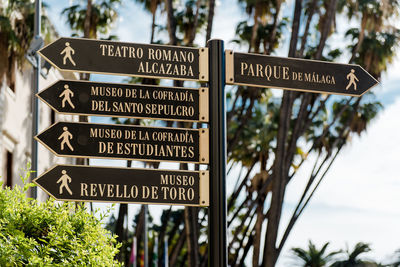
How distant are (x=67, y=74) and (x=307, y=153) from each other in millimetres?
12024

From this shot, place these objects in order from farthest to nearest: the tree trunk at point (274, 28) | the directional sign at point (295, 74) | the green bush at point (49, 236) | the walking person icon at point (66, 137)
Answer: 1. the tree trunk at point (274, 28)
2. the directional sign at point (295, 74)
3. the walking person icon at point (66, 137)
4. the green bush at point (49, 236)

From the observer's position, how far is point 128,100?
6180 millimetres

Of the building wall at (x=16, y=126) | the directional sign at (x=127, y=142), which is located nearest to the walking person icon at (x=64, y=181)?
the directional sign at (x=127, y=142)

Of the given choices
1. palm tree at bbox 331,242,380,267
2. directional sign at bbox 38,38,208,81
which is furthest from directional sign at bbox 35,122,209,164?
palm tree at bbox 331,242,380,267

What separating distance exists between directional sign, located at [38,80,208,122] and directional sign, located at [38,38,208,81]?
0.14 meters

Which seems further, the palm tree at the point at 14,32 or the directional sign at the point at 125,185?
the palm tree at the point at 14,32

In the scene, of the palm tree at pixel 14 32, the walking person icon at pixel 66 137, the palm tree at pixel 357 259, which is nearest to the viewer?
the walking person icon at pixel 66 137

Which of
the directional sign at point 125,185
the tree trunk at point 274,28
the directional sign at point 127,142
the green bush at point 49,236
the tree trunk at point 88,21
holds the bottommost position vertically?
the green bush at point 49,236

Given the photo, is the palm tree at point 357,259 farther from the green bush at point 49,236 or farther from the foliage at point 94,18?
the green bush at point 49,236

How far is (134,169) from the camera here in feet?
19.6

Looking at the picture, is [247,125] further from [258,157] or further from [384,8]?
[384,8]

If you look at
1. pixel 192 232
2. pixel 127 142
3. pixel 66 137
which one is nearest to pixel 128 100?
pixel 127 142

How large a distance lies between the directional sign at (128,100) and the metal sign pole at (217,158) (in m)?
0.11

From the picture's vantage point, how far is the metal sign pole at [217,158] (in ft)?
19.0
